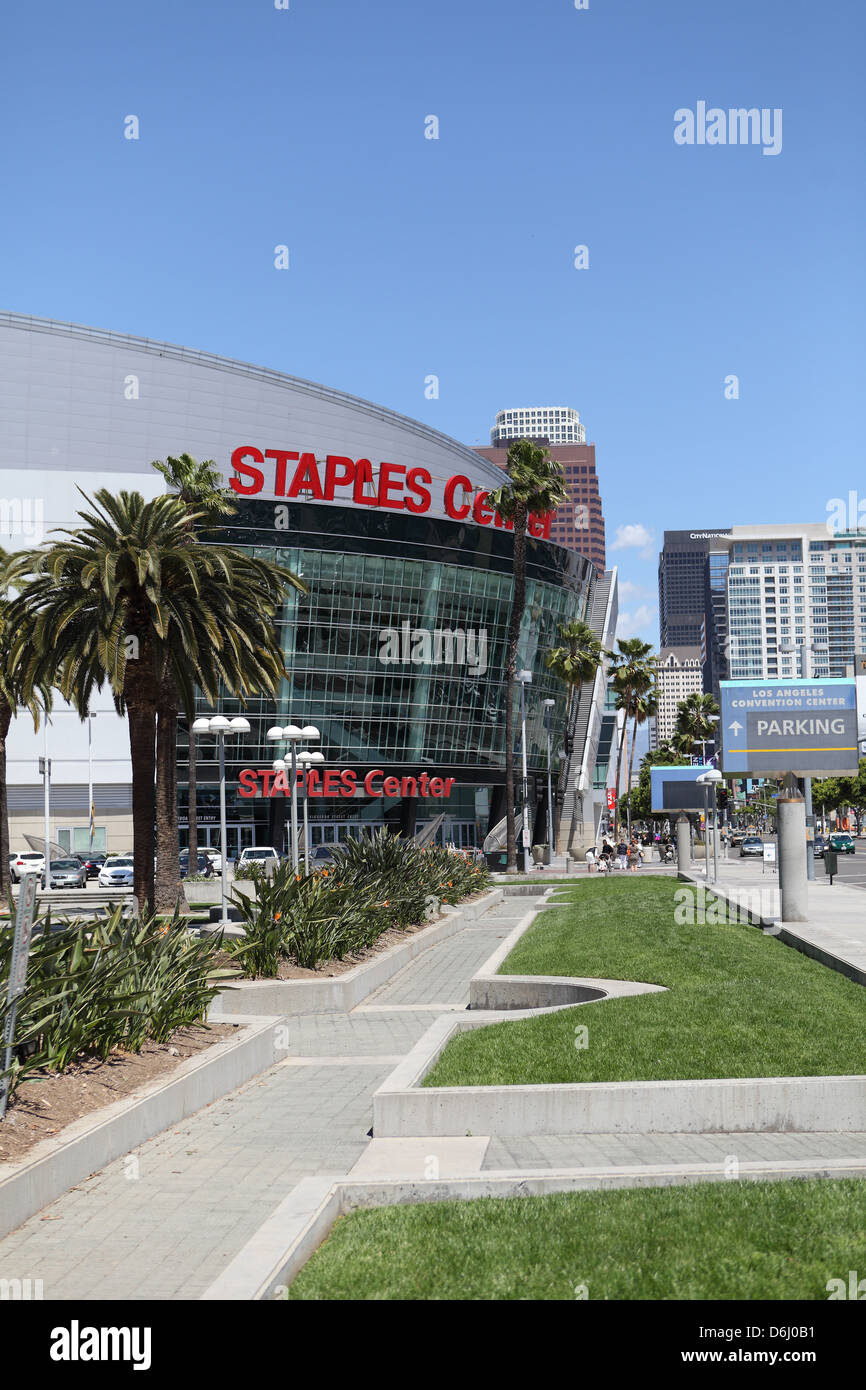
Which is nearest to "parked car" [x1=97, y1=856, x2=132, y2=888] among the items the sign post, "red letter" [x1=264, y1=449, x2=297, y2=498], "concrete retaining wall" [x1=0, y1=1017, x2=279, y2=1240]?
"red letter" [x1=264, y1=449, x2=297, y2=498]

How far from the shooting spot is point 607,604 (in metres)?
117

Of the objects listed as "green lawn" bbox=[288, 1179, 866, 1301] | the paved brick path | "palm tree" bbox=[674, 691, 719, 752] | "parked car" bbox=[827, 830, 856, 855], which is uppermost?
"palm tree" bbox=[674, 691, 719, 752]

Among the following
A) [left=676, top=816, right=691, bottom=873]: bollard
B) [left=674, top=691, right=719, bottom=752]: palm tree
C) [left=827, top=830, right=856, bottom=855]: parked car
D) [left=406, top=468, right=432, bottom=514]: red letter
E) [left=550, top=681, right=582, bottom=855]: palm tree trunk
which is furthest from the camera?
[left=674, top=691, right=719, bottom=752]: palm tree

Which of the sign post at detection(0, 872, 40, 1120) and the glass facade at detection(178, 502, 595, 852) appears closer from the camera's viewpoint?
the sign post at detection(0, 872, 40, 1120)

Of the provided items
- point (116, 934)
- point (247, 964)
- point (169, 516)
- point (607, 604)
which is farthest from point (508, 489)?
point (607, 604)

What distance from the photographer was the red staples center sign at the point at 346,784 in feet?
241

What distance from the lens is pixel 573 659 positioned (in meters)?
73.9

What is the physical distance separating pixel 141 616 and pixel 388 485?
178ft

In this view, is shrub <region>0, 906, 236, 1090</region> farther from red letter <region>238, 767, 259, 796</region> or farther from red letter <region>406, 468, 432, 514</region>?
red letter <region>406, 468, 432, 514</region>

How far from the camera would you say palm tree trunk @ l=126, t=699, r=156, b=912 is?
926 inches

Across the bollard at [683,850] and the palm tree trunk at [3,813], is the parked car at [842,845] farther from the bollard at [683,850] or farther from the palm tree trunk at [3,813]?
the palm tree trunk at [3,813]

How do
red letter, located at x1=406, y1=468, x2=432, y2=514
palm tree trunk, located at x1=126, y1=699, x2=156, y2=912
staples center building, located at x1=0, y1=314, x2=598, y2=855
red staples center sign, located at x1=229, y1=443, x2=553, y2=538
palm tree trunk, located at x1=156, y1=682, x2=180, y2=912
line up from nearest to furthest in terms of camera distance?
palm tree trunk, located at x1=126, y1=699, x2=156, y2=912 → palm tree trunk, located at x1=156, y1=682, x2=180, y2=912 → red staples center sign, located at x1=229, y1=443, x2=553, y2=538 → staples center building, located at x1=0, y1=314, x2=598, y2=855 → red letter, located at x1=406, y1=468, x2=432, y2=514

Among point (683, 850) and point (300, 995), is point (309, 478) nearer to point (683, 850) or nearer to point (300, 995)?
point (683, 850)

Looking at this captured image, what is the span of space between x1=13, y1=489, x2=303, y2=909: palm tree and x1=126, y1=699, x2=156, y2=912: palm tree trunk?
22 millimetres
